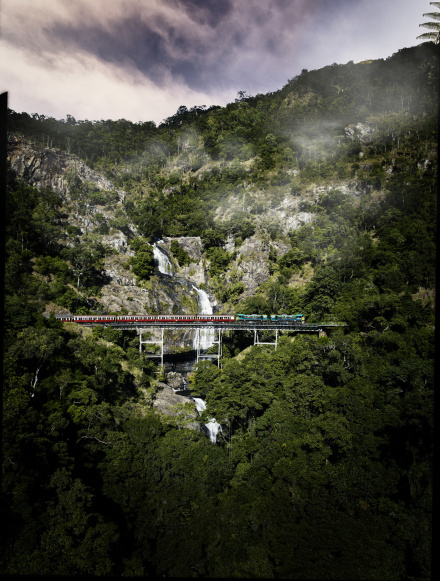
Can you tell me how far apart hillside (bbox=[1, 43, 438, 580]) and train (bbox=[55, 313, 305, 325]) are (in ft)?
7.99

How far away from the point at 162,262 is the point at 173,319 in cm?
1932

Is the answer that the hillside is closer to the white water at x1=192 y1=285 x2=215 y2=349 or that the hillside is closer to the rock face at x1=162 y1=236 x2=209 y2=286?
the rock face at x1=162 y1=236 x2=209 y2=286

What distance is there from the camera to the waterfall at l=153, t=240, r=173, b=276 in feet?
161

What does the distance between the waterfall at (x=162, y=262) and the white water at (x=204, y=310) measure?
4770 mm

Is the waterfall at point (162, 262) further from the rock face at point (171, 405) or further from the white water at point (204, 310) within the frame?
the rock face at point (171, 405)

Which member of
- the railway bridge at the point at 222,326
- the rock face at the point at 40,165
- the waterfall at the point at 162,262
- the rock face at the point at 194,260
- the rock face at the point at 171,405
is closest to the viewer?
the rock face at the point at 171,405

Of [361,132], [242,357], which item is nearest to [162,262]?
[242,357]

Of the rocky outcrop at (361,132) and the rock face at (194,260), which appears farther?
the rocky outcrop at (361,132)

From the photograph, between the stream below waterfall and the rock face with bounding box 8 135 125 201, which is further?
the rock face with bounding box 8 135 125 201

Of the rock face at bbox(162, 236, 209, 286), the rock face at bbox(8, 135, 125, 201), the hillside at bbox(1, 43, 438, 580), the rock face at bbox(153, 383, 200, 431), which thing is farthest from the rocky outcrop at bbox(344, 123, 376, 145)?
the rock face at bbox(153, 383, 200, 431)

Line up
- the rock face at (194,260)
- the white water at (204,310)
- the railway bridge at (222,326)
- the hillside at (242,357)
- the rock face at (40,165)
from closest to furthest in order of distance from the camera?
1. the hillside at (242,357)
2. the railway bridge at (222,326)
3. the white water at (204,310)
4. the rock face at (40,165)
5. the rock face at (194,260)

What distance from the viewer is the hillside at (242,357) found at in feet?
37.7

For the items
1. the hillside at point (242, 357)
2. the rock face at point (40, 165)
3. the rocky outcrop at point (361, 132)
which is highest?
the rocky outcrop at point (361, 132)

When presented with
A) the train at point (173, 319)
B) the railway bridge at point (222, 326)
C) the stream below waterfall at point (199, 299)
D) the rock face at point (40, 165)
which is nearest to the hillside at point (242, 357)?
the rock face at point (40, 165)
